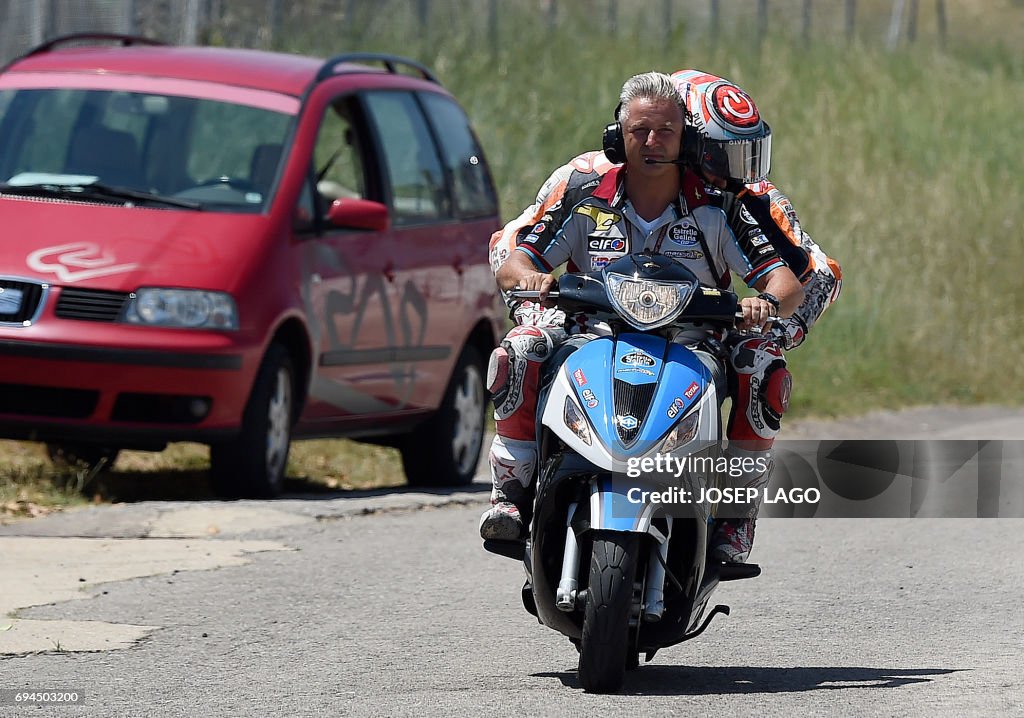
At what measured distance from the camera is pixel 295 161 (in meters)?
10.5

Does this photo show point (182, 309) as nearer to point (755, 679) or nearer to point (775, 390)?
point (775, 390)

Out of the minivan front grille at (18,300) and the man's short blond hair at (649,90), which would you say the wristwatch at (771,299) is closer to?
the man's short blond hair at (649,90)

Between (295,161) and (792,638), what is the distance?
451cm

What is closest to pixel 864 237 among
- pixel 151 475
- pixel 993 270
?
pixel 993 270

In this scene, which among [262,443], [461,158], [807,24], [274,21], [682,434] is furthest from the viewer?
[807,24]

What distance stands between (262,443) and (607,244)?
13.4 ft

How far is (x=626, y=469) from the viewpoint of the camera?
5.61 meters

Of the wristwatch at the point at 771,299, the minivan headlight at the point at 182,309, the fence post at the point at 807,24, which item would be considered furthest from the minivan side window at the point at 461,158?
the fence post at the point at 807,24

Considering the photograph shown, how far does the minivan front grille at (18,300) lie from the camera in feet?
31.4

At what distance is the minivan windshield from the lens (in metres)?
10.3

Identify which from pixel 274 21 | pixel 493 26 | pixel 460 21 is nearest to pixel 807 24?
pixel 493 26

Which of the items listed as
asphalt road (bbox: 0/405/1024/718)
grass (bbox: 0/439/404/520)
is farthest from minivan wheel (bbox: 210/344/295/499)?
grass (bbox: 0/439/404/520)

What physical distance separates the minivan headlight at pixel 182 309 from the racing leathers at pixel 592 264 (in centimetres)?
348

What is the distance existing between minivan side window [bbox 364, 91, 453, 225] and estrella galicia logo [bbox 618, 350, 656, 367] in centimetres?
562
